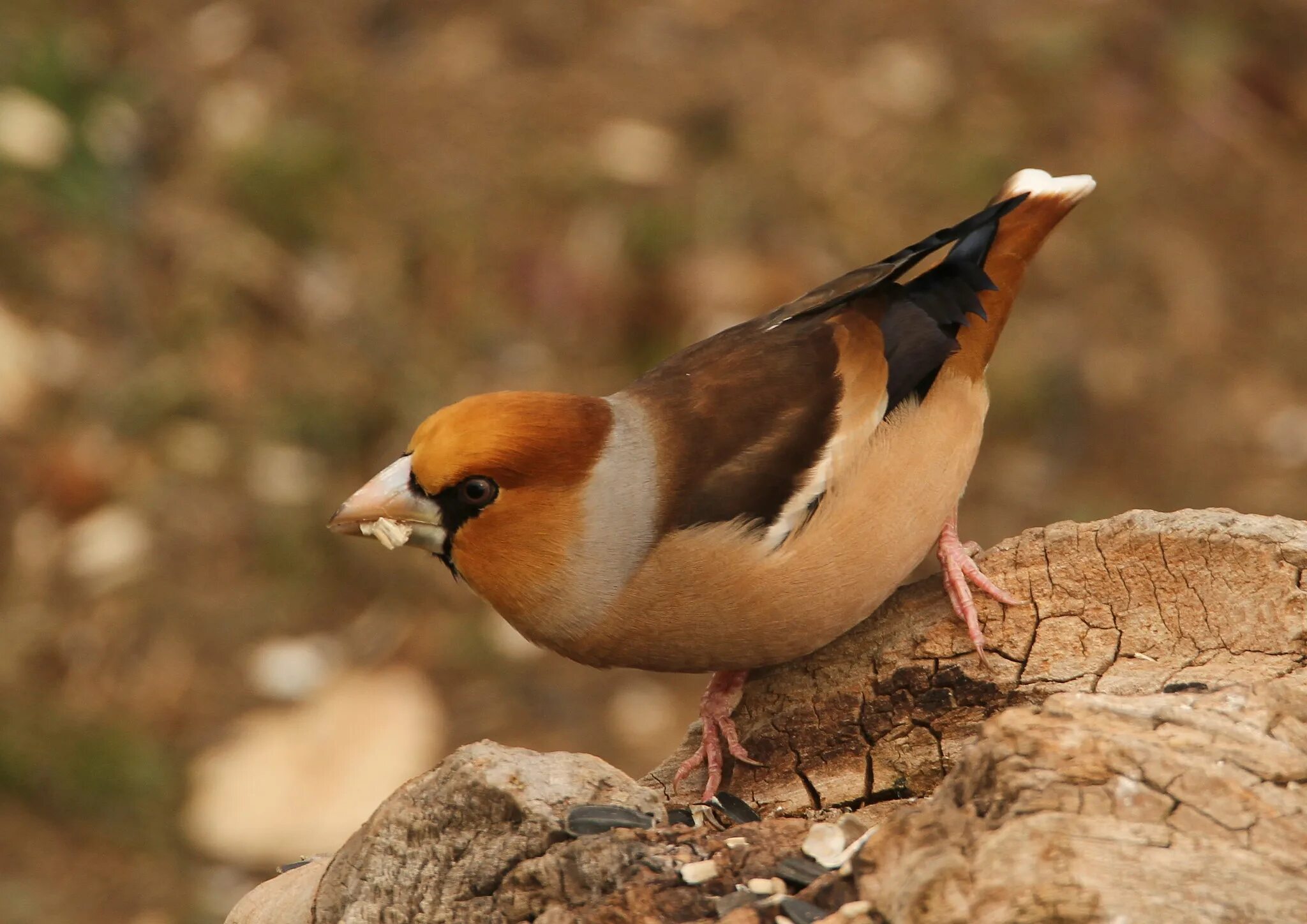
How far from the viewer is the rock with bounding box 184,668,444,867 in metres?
4.79

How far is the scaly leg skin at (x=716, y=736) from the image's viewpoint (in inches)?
120

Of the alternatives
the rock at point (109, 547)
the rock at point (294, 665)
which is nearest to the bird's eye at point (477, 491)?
the rock at point (294, 665)

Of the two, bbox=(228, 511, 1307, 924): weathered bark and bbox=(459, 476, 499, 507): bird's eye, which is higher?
bbox=(459, 476, 499, 507): bird's eye

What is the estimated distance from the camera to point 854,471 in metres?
3.28

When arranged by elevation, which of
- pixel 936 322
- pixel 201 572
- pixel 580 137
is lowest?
pixel 936 322

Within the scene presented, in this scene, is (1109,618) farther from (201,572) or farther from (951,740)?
(201,572)

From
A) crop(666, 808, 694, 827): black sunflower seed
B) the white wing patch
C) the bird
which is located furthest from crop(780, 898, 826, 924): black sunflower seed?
the white wing patch

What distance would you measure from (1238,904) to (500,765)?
1.14 m

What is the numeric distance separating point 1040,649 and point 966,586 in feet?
0.64

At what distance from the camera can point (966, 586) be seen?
2.99 meters

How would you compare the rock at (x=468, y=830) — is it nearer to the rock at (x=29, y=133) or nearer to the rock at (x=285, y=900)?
the rock at (x=285, y=900)

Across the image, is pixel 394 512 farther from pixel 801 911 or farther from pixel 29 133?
pixel 29 133

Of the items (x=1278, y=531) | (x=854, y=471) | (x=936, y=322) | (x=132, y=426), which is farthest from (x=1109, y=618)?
(x=132, y=426)

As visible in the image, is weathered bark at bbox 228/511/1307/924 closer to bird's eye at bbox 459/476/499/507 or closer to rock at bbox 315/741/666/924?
rock at bbox 315/741/666/924
